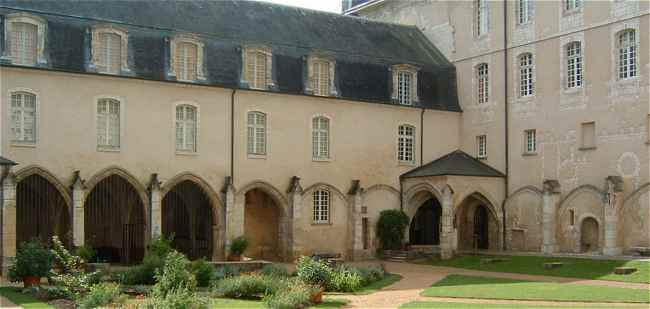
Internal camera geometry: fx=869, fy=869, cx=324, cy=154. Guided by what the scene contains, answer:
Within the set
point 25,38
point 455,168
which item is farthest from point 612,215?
point 25,38

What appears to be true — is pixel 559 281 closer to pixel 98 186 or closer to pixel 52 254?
pixel 52 254

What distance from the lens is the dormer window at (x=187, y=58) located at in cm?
2808

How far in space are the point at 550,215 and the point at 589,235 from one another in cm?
149

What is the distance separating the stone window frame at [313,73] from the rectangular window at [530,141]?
705 centimetres

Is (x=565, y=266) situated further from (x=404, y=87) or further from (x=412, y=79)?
(x=412, y=79)

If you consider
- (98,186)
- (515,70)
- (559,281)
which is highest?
(515,70)

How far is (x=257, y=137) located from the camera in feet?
97.7

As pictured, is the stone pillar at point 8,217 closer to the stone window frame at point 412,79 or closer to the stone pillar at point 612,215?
the stone window frame at point 412,79

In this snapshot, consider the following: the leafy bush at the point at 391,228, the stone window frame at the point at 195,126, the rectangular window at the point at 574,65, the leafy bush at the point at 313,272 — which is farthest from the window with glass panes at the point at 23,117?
the rectangular window at the point at 574,65

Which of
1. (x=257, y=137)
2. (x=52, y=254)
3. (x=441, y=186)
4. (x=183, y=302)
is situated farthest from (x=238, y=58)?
(x=183, y=302)

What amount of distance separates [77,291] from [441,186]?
637 inches

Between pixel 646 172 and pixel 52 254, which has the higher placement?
pixel 646 172

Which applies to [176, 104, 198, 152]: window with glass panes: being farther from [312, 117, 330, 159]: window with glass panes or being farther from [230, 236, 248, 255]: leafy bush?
[312, 117, 330, 159]: window with glass panes

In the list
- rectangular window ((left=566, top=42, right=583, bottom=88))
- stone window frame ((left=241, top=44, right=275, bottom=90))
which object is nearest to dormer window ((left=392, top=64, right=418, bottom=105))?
stone window frame ((left=241, top=44, right=275, bottom=90))
